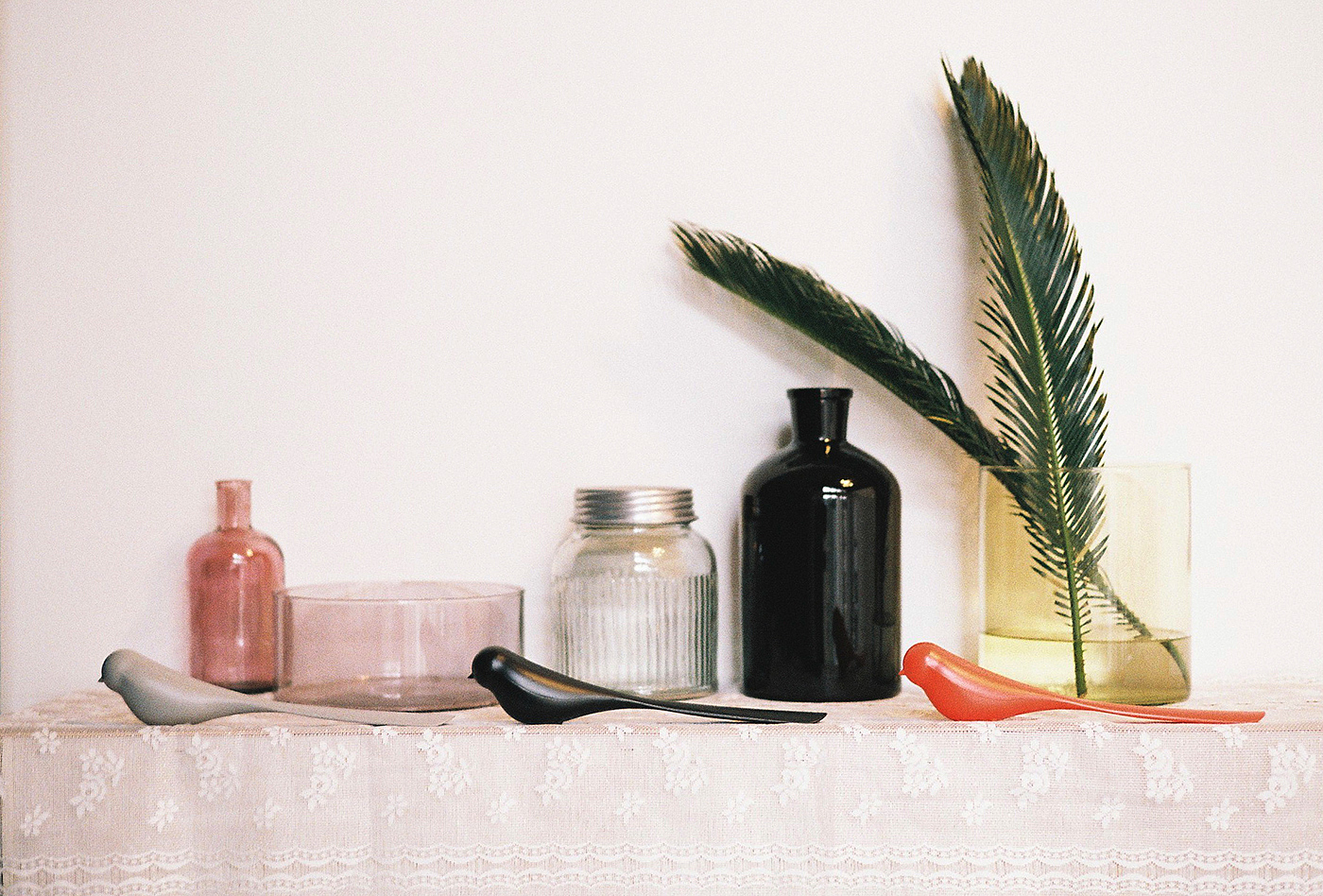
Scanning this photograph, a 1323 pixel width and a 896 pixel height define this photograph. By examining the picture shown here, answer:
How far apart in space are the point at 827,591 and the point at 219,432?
1.96 ft

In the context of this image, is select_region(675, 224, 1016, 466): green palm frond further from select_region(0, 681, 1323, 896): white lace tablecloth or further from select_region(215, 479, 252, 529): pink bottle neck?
select_region(215, 479, 252, 529): pink bottle neck

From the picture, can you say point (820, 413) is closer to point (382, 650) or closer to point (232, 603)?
point (382, 650)

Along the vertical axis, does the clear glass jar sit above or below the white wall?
below

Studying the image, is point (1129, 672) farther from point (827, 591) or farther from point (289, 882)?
point (289, 882)

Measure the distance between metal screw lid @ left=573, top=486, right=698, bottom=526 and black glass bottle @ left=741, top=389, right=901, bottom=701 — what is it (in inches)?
2.8

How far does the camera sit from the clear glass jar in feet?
2.77

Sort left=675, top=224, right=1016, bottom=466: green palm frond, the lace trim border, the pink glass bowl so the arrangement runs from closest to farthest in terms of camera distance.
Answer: the lace trim border
the pink glass bowl
left=675, top=224, right=1016, bottom=466: green palm frond

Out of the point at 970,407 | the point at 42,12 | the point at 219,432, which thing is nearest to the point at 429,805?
→ the point at 219,432

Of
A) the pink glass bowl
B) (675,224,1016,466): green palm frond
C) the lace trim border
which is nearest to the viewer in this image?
the lace trim border

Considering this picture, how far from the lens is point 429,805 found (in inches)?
27.1

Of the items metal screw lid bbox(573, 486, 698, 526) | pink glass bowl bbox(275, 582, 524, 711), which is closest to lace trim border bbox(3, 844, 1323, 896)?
pink glass bowl bbox(275, 582, 524, 711)

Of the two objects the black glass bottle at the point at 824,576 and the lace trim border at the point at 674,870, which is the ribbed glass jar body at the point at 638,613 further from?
the lace trim border at the point at 674,870

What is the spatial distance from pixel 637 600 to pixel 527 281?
336 millimetres

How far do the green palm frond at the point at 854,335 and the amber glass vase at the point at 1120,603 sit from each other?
0.20ft
